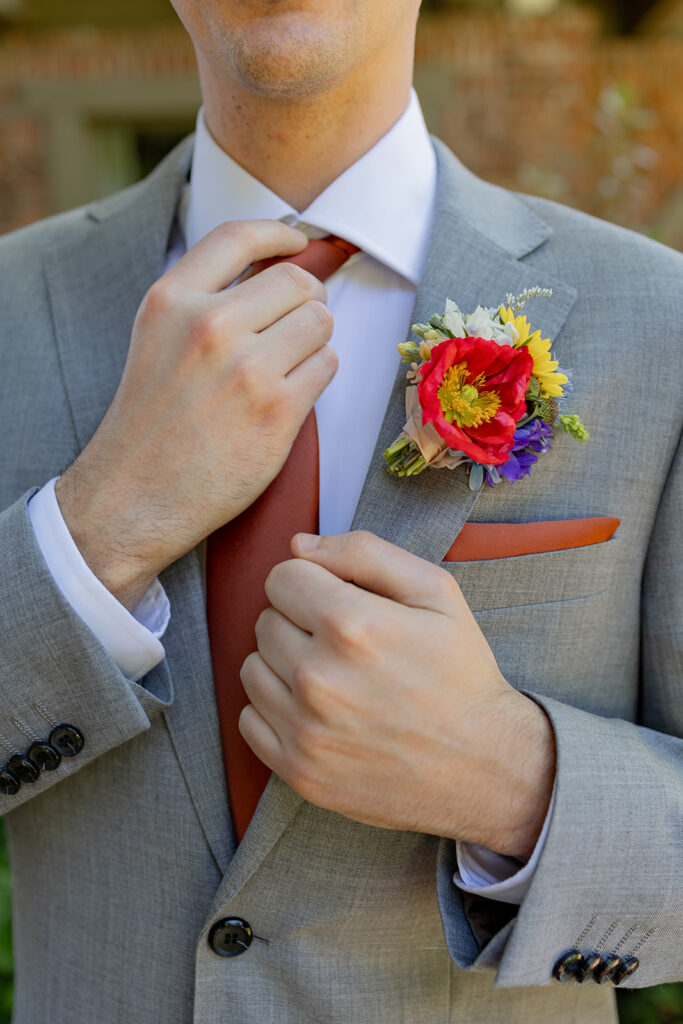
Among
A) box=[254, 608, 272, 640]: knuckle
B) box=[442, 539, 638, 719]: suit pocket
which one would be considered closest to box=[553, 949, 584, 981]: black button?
box=[442, 539, 638, 719]: suit pocket

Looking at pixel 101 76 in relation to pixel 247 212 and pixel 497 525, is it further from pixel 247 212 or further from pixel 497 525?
pixel 497 525

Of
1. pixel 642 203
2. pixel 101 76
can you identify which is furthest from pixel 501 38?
pixel 101 76

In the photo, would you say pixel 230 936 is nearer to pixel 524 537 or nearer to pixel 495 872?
pixel 495 872

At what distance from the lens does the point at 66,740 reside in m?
1.11

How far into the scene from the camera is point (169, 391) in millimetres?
1095

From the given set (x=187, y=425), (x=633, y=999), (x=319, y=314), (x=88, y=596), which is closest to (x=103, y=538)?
(x=88, y=596)

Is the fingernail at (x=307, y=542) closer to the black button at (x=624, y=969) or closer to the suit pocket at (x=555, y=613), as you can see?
the suit pocket at (x=555, y=613)

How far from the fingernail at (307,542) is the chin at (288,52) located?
60 cm

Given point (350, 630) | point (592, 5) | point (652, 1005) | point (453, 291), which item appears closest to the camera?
point (350, 630)

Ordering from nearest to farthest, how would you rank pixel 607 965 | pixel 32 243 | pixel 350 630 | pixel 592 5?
1. pixel 350 630
2. pixel 607 965
3. pixel 32 243
4. pixel 592 5

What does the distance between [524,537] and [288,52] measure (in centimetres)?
70

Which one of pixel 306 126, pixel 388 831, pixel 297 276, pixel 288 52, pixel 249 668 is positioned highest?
pixel 288 52

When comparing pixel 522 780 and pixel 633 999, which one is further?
pixel 633 999

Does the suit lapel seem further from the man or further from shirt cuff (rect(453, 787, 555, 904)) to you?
shirt cuff (rect(453, 787, 555, 904))
